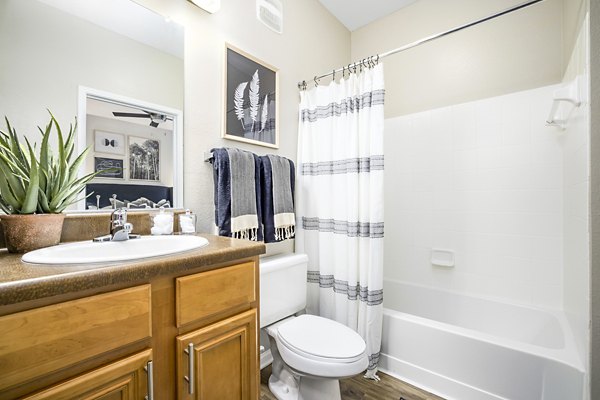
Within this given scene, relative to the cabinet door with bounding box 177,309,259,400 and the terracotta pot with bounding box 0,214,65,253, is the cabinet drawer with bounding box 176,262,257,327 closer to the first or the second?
the cabinet door with bounding box 177,309,259,400

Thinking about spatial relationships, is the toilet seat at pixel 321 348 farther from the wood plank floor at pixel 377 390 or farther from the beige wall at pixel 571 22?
the beige wall at pixel 571 22

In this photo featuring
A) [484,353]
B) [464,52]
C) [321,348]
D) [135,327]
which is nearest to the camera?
[135,327]

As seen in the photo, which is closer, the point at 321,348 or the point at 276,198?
the point at 321,348

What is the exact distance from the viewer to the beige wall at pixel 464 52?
172 cm

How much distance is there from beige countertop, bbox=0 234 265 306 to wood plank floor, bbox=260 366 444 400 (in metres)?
1.15

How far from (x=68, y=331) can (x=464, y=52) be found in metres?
2.67

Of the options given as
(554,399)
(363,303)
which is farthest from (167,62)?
(554,399)

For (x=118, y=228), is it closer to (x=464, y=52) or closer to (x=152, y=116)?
(x=152, y=116)

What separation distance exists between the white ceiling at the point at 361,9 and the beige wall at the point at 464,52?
6 centimetres

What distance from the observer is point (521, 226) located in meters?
1.77

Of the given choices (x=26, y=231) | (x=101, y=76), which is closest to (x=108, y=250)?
(x=26, y=231)

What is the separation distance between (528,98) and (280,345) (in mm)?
2202

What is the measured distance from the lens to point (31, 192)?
81 cm

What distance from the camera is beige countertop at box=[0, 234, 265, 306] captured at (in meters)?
0.51
